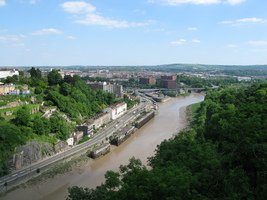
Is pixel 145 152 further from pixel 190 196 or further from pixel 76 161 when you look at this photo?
pixel 190 196

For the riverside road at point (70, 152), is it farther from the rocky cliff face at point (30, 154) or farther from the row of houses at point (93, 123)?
the row of houses at point (93, 123)

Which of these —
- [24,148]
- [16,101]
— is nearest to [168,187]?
[24,148]

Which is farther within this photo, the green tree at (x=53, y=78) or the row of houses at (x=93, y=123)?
the green tree at (x=53, y=78)

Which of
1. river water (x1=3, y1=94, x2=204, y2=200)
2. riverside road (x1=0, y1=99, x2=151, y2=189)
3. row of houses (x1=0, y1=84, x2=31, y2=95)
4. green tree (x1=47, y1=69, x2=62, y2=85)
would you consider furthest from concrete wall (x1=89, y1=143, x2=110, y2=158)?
green tree (x1=47, y1=69, x2=62, y2=85)

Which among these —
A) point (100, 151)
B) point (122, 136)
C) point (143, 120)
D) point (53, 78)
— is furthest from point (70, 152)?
point (53, 78)

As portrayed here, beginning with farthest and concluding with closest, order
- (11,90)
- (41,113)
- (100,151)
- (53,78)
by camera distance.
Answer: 1. (53,78)
2. (11,90)
3. (41,113)
4. (100,151)

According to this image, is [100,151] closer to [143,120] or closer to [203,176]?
[143,120]

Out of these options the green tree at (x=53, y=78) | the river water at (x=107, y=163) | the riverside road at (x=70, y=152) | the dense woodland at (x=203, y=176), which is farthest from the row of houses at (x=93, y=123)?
the dense woodland at (x=203, y=176)
